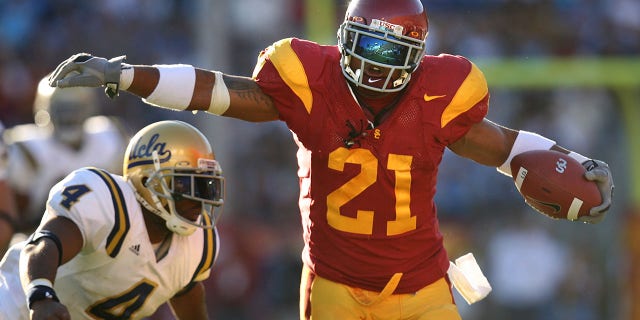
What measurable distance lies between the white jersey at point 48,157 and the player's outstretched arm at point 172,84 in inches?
99.3

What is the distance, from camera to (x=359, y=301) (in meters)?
4.33

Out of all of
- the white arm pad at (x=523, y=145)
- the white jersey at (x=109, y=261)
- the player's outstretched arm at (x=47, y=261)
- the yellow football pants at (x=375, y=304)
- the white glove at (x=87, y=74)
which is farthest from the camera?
the white arm pad at (x=523, y=145)

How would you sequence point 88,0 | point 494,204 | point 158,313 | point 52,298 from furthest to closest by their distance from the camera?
point 88,0 → point 494,204 → point 158,313 → point 52,298

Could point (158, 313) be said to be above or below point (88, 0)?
below

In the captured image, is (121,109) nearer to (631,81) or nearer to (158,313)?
(158,313)

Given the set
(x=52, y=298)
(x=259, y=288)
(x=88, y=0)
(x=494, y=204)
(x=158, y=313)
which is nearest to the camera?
(x=52, y=298)

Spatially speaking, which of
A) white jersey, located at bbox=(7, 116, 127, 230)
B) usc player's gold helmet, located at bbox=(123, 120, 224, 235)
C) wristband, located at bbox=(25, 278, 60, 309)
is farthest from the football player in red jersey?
white jersey, located at bbox=(7, 116, 127, 230)

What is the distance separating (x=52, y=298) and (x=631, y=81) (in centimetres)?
719

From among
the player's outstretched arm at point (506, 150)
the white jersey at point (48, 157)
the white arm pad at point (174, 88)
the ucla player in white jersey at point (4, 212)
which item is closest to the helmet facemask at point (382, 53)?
the player's outstretched arm at point (506, 150)

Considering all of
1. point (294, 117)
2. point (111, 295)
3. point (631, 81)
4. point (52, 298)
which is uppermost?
point (294, 117)

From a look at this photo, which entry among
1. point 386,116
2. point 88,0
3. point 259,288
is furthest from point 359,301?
point 88,0

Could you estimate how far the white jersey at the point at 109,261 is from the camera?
4191mm

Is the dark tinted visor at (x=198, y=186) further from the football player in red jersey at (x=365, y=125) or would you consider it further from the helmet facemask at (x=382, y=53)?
the helmet facemask at (x=382, y=53)

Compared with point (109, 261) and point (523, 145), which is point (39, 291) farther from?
point (523, 145)
